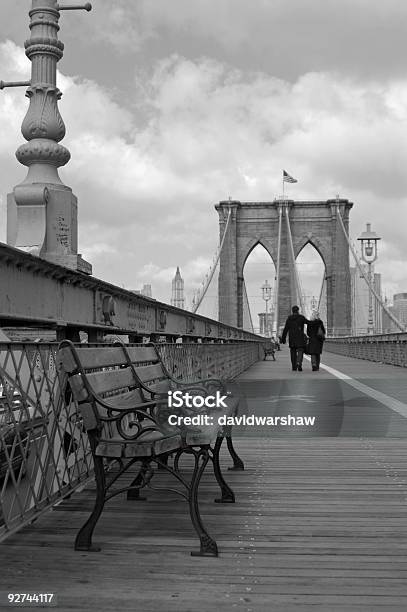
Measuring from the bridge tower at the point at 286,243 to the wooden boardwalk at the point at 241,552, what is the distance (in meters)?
78.4

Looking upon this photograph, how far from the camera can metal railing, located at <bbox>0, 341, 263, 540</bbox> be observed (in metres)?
3.09

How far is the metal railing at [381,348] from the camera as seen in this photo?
20.4 metres

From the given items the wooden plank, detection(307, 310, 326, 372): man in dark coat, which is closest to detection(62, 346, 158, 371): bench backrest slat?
the wooden plank

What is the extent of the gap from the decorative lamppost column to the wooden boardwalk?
212cm

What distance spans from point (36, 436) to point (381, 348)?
863 inches

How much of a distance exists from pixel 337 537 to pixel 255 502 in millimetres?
758

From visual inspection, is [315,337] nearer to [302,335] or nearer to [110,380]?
[302,335]

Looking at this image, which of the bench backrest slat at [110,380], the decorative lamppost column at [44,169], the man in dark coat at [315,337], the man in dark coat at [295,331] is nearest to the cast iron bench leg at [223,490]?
the bench backrest slat at [110,380]

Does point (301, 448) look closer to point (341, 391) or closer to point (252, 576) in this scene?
point (252, 576)

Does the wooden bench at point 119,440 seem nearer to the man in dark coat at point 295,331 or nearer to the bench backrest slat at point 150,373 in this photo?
the bench backrest slat at point 150,373

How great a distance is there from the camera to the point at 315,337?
18.1 meters

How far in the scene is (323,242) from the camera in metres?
84.9

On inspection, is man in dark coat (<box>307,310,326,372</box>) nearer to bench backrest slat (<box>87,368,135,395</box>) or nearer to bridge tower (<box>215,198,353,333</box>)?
bench backrest slat (<box>87,368,135,395</box>)

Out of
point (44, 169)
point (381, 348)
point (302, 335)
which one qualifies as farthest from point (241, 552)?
point (381, 348)
